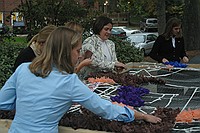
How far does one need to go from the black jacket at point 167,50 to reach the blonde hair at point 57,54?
3445 millimetres

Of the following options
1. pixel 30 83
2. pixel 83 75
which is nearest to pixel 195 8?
pixel 83 75

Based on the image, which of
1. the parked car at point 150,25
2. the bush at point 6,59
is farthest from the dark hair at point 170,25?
the parked car at point 150,25

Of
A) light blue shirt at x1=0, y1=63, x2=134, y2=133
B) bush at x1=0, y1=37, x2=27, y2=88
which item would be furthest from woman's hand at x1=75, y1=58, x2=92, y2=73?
bush at x1=0, y1=37, x2=27, y2=88

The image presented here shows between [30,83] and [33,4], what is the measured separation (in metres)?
8.40

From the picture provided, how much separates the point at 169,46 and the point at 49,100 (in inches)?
141

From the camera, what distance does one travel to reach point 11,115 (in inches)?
121

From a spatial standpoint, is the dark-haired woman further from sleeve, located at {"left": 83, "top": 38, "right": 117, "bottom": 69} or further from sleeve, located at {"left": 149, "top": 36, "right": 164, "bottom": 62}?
sleeve, located at {"left": 149, "top": 36, "right": 164, "bottom": 62}

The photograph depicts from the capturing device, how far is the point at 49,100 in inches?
95.1

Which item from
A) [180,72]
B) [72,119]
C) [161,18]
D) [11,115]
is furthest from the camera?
[161,18]

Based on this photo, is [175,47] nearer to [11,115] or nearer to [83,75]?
[83,75]

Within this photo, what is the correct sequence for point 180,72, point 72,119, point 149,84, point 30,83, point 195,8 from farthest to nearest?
point 195,8, point 180,72, point 149,84, point 72,119, point 30,83

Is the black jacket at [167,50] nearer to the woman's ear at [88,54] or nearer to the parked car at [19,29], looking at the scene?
the woman's ear at [88,54]

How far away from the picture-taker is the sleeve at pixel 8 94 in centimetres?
260

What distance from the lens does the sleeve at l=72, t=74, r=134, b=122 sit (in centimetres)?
239
